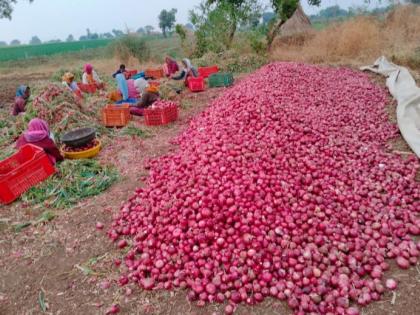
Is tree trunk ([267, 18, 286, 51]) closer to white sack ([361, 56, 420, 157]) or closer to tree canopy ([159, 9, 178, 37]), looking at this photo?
white sack ([361, 56, 420, 157])

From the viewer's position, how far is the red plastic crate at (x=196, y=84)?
24.7 feet

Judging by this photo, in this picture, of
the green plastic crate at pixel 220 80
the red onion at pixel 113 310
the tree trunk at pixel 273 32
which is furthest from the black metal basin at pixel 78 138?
the tree trunk at pixel 273 32

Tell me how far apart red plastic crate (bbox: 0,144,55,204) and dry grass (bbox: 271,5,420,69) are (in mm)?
8581

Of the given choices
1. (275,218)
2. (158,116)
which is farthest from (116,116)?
(275,218)

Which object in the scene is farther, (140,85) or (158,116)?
(140,85)

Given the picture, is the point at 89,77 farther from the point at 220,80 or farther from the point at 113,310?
the point at 113,310

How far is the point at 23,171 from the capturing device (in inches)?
141

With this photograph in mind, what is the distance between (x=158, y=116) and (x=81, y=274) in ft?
11.3

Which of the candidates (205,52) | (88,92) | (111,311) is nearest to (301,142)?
(111,311)

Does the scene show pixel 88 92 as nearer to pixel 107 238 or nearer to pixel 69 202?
pixel 69 202

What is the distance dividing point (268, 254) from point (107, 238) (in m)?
1.43

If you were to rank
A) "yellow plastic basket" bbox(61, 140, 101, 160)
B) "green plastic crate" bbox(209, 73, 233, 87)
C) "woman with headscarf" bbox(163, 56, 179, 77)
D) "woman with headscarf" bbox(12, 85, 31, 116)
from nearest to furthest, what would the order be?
"yellow plastic basket" bbox(61, 140, 101, 160) < "woman with headscarf" bbox(12, 85, 31, 116) < "green plastic crate" bbox(209, 73, 233, 87) < "woman with headscarf" bbox(163, 56, 179, 77)

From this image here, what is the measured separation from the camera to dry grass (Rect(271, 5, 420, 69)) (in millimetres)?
9555

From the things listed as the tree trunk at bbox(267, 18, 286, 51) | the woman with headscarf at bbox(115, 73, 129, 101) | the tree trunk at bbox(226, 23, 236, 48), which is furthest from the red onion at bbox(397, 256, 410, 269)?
the tree trunk at bbox(226, 23, 236, 48)
